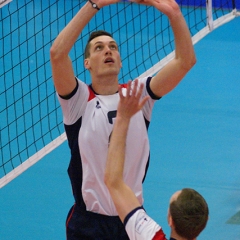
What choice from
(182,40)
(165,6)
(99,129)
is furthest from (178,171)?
(165,6)

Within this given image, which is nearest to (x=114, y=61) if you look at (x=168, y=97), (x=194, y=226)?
(x=194, y=226)

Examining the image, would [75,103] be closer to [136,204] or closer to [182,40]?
[182,40]

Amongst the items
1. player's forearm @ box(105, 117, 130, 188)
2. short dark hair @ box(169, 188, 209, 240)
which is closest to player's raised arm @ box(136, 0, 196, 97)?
player's forearm @ box(105, 117, 130, 188)

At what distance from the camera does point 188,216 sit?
10.5 ft

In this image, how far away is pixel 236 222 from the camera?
21.2ft

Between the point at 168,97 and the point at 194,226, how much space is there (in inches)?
264

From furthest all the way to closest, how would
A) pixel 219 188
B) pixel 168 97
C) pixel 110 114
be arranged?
pixel 168 97
pixel 219 188
pixel 110 114

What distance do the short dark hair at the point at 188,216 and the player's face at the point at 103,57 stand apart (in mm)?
1378

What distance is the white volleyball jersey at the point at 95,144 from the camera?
4289 millimetres

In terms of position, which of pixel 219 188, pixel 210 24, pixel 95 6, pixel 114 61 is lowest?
pixel 219 188

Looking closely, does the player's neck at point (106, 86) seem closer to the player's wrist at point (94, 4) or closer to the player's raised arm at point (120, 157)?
the player's wrist at point (94, 4)

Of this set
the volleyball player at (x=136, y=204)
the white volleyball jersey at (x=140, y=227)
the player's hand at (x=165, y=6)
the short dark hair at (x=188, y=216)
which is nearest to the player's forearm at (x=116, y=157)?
the volleyball player at (x=136, y=204)

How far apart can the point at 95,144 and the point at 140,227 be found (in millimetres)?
1105

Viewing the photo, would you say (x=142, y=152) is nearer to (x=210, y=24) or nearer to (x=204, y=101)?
(x=210, y=24)
